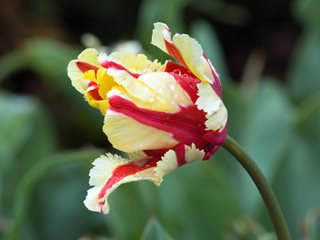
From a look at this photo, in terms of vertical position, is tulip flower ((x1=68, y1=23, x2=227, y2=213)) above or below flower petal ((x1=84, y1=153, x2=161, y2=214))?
above

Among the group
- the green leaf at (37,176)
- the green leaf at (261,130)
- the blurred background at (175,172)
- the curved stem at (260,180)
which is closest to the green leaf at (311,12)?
the blurred background at (175,172)

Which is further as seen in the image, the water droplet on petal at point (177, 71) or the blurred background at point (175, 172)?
the blurred background at point (175, 172)

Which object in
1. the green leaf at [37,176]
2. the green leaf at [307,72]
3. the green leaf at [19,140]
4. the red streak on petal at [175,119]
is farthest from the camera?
the green leaf at [307,72]

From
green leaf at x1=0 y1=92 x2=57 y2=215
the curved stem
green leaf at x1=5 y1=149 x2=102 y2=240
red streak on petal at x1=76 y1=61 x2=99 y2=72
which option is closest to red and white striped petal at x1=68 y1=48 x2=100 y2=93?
red streak on petal at x1=76 y1=61 x2=99 y2=72

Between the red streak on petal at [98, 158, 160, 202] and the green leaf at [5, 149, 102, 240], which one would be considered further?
the green leaf at [5, 149, 102, 240]

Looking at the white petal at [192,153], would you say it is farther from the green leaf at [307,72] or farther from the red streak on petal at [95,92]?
the green leaf at [307,72]

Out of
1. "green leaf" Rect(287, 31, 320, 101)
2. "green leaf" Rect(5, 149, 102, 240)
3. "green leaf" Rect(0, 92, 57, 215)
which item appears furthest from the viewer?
"green leaf" Rect(287, 31, 320, 101)

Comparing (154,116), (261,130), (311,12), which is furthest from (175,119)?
→ (311,12)

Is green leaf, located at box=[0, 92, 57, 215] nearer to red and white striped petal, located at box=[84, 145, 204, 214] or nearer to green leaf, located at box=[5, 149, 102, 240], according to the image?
green leaf, located at box=[5, 149, 102, 240]

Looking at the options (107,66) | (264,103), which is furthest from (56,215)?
(107,66)
